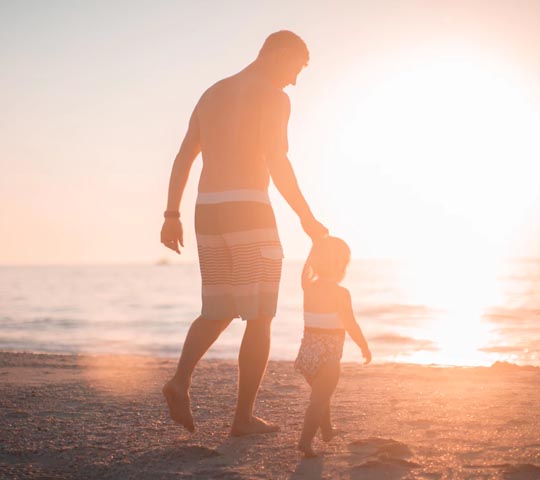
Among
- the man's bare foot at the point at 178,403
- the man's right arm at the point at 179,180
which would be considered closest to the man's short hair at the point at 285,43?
the man's right arm at the point at 179,180

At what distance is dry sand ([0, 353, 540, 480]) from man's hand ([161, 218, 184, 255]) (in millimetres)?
1163

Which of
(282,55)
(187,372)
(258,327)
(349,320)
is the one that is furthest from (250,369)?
(282,55)

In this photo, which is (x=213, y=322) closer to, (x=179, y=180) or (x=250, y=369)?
(x=250, y=369)

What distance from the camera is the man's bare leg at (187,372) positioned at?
157 inches

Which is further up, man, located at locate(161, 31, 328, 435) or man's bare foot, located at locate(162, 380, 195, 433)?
man, located at locate(161, 31, 328, 435)

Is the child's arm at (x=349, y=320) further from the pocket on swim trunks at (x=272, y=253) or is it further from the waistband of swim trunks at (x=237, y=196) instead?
the waistband of swim trunks at (x=237, y=196)

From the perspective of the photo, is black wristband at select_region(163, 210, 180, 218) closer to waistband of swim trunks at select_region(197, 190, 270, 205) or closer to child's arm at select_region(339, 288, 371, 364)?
waistband of swim trunks at select_region(197, 190, 270, 205)

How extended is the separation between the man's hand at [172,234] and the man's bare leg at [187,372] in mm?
558

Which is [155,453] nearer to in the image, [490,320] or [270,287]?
[270,287]

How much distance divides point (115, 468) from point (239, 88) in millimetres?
2225

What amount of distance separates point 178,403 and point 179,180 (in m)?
1.37

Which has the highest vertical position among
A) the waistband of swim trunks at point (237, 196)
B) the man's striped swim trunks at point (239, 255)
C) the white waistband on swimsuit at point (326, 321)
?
the waistband of swim trunks at point (237, 196)

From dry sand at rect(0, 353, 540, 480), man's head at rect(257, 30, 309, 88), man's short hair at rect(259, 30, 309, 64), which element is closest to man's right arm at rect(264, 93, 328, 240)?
man's head at rect(257, 30, 309, 88)

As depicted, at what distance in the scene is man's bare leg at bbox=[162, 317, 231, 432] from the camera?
3979 millimetres
